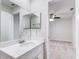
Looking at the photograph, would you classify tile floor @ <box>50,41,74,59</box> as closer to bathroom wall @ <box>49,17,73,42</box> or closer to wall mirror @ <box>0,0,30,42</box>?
wall mirror @ <box>0,0,30,42</box>

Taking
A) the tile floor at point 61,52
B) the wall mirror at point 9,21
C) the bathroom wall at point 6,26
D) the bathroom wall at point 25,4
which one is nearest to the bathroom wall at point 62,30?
the tile floor at point 61,52

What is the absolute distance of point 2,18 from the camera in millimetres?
1478

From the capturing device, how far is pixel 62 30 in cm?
654

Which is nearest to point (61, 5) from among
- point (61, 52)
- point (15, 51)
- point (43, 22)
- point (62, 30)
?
point (43, 22)

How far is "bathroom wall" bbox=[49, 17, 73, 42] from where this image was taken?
6189 millimetres

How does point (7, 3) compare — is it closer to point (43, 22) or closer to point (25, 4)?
point (25, 4)

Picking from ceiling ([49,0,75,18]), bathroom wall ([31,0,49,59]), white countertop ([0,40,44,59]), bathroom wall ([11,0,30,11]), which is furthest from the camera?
ceiling ([49,0,75,18])

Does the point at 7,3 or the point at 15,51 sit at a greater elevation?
the point at 7,3

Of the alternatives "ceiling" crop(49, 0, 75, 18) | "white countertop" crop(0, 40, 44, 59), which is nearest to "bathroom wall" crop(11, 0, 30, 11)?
"ceiling" crop(49, 0, 75, 18)

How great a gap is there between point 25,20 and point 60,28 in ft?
16.3

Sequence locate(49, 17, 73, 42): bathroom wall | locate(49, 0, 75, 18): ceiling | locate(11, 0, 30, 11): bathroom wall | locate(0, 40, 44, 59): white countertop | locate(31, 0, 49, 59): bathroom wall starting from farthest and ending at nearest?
locate(49, 17, 73, 42): bathroom wall < locate(49, 0, 75, 18): ceiling < locate(31, 0, 49, 59): bathroom wall < locate(11, 0, 30, 11): bathroom wall < locate(0, 40, 44, 59): white countertop

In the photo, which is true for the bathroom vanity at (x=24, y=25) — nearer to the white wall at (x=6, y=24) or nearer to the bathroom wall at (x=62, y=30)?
the white wall at (x=6, y=24)

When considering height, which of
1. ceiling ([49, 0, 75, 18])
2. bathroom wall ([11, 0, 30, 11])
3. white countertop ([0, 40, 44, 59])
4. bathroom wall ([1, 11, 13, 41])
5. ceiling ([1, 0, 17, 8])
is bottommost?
white countertop ([0, 40, 44, 59])

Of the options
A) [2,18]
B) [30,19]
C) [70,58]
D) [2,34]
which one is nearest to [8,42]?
[2,34]
